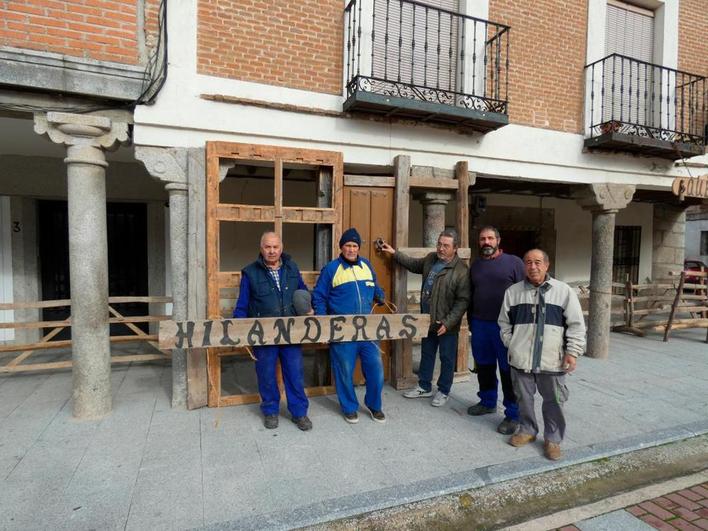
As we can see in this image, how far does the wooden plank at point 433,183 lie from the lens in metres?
5.04

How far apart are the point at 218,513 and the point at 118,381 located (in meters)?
3.20

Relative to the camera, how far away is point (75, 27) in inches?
152

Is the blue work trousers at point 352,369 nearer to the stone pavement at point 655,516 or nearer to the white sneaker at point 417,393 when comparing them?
the white sneaker at point 417,393

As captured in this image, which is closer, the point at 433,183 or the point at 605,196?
the point at 433,183

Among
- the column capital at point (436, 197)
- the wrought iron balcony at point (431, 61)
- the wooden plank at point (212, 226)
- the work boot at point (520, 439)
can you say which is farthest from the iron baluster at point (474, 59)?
the work boot at point (520, 439)

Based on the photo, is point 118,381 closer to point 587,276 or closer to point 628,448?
point 628,448

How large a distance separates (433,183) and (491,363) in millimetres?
2213

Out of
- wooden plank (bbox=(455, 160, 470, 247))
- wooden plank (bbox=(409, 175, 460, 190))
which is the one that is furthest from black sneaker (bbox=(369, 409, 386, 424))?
wooden plank (bbox=(409, 175, 460, 190))

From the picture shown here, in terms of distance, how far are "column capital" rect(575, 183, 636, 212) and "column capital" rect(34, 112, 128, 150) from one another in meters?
6.18

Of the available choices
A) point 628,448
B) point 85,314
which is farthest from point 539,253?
point 85,314

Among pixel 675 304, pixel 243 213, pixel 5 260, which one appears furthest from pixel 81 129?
pixel 675 304

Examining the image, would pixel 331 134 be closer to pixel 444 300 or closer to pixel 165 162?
pixel 165 162

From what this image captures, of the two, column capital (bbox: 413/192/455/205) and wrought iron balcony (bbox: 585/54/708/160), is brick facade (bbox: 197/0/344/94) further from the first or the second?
wrought iron balcony (bbox: 585/54/708/160)

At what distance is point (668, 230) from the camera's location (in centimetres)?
985
